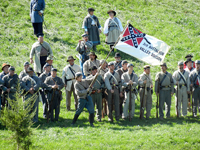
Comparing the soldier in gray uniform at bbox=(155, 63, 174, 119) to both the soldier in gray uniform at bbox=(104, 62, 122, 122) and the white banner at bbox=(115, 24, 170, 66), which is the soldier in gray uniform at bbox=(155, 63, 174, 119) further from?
the white banner at bbox=(115, 24, 170, 66)

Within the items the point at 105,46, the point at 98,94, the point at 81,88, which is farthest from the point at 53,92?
the point at 105,46

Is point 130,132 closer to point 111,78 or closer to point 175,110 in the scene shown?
point 111,78

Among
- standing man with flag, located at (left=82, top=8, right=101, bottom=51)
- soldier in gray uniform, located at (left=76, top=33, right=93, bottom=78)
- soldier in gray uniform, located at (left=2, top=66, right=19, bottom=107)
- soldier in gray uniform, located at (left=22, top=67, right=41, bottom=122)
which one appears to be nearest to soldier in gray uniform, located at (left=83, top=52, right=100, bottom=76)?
soldier in gray uniform, located at (left=76, top=33, right=93, bottom=78)

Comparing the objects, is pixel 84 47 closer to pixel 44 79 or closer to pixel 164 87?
pixel 44 79

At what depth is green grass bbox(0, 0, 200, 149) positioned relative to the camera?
12.0 m

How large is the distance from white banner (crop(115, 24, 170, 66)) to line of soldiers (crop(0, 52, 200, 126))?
177 cm

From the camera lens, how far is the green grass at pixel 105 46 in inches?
472

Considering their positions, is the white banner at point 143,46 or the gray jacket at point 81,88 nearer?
the white banner at point 143,46

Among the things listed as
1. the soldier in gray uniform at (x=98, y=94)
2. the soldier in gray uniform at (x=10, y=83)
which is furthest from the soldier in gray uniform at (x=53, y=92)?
the soldier in gray uniform at (x=98, y=94)

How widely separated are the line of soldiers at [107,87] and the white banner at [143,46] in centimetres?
177

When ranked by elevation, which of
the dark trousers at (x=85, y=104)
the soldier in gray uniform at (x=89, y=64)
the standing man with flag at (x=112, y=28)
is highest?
the standing man with flag at (x=112, y=28)

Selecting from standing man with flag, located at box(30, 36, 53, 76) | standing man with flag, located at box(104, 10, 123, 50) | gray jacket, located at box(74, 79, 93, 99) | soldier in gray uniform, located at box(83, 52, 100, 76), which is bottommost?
gray jacket, located at box(74, 79, 93, 99)

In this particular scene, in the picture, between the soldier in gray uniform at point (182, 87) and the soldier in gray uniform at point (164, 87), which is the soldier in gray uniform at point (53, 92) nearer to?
the soldier in gray uniform at point (164, 87)

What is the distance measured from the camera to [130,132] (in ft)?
41.9
